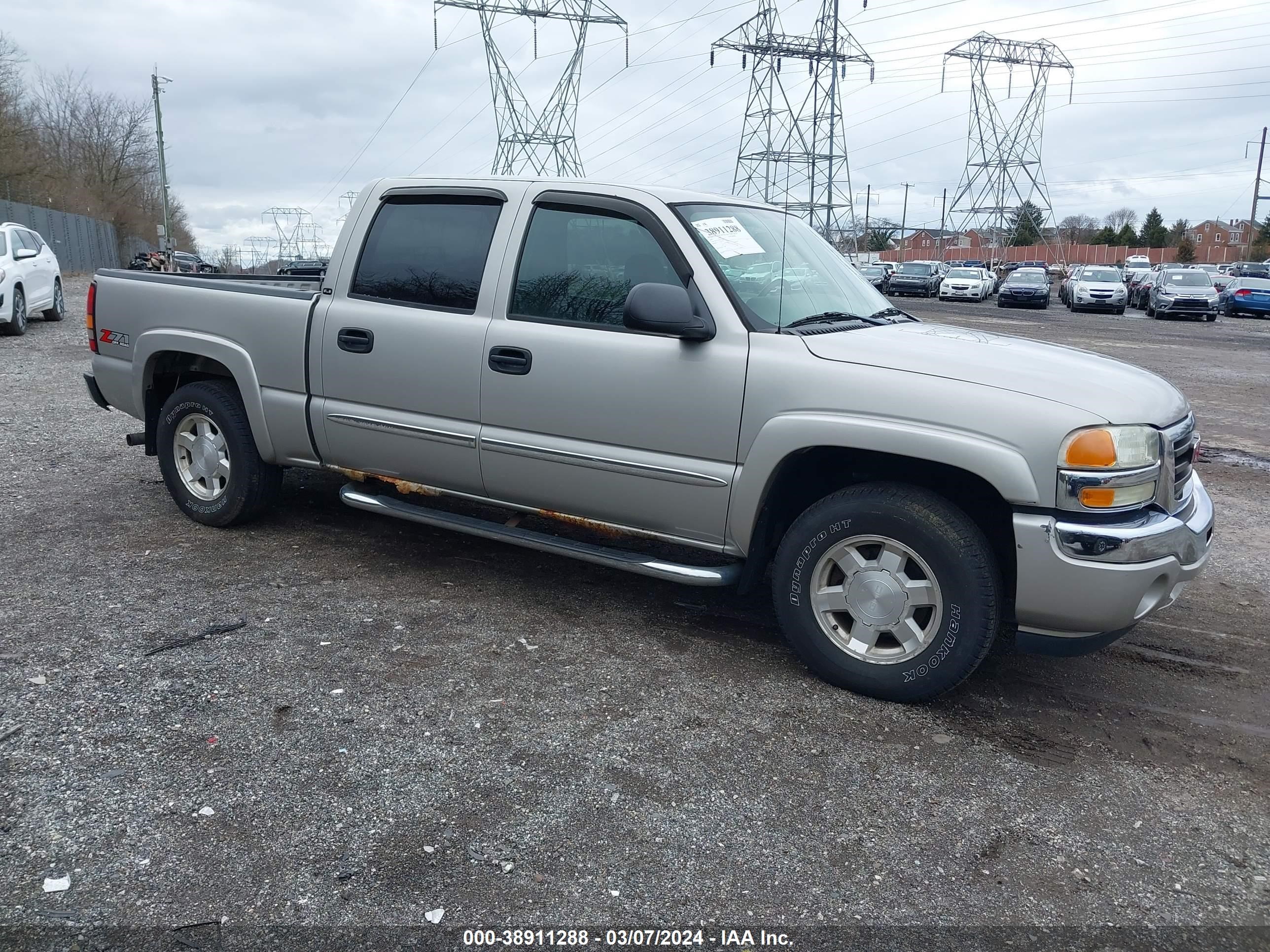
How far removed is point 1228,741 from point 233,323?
4879 mm

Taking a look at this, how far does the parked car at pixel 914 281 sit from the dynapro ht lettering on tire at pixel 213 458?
39848 mm

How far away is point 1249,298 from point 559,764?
121 ft

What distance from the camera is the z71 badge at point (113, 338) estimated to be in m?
5.75

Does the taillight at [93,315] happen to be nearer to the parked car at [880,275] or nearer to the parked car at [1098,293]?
the parked car at [1098,293]

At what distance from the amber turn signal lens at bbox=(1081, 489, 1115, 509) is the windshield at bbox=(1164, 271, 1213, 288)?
3127 cm

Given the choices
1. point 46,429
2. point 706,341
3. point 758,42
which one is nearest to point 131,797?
point 706,341

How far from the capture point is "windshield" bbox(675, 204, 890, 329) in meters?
4.09

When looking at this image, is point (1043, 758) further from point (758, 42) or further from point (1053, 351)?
point (758, 42)

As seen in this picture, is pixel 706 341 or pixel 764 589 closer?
pixel 706 341

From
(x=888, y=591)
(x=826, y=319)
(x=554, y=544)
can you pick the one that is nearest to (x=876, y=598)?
(x=888, y=591)

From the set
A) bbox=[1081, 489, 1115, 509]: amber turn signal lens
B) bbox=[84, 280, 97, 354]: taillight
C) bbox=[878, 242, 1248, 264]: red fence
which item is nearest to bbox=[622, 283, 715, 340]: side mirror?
bbox=[1081, 489, 1115, 509]: amber turn signal lens

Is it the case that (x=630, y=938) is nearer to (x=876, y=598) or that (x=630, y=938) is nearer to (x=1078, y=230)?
(x=876, y=598)

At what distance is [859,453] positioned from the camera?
3.82 metres

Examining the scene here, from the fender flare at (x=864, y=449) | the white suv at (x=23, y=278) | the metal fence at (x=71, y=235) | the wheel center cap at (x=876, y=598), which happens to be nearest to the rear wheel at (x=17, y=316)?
the white suv at (x=23, y=278)
